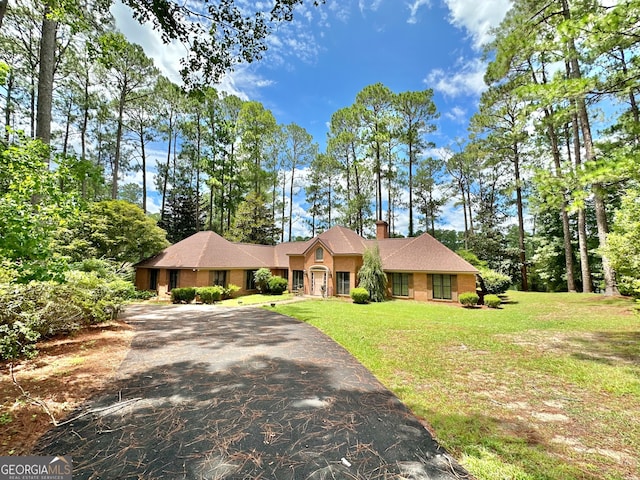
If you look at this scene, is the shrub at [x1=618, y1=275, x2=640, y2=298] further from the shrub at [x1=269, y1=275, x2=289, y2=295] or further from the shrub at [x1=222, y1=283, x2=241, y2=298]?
the shrub at [x1=222, y1=283, x2=241, y2=298]

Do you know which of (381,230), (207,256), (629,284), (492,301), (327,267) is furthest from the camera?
(381,230)

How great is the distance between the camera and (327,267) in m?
21.0

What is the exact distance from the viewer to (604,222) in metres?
13.8

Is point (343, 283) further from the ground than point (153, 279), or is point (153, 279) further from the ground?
point (153, 279)

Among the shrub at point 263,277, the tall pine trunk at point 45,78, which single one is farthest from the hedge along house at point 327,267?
the tall pine trunk at point 45,78

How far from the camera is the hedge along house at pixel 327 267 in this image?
1825cm

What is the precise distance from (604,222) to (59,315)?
2234 cm

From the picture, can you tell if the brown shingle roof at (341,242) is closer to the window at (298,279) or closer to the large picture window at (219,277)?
the window at (298,279)

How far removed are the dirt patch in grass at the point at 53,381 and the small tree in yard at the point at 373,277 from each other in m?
13.7

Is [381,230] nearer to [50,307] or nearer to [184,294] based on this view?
[184,294]

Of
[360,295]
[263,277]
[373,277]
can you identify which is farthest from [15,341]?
[263,277]

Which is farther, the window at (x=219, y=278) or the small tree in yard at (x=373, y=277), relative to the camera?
the window at (x=219, y=278)

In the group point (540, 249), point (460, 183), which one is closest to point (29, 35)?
point (460, 183)

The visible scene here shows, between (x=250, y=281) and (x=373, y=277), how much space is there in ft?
36.6
